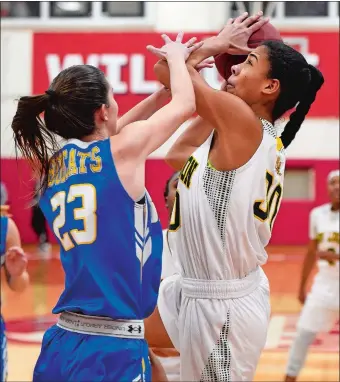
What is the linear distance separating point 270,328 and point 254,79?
632cm

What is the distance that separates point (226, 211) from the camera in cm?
381

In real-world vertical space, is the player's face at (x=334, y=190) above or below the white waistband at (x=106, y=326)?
below

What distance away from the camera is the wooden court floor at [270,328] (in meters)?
7.80

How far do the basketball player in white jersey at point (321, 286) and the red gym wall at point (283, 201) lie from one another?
407 inches

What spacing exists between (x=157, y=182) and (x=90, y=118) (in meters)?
15.4

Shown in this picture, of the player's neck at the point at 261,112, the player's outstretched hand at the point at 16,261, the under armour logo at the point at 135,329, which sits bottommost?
the player's outstretched hand at the point at 16,261

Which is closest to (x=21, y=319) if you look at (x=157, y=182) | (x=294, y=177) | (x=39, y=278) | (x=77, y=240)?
(x=39, y=278)

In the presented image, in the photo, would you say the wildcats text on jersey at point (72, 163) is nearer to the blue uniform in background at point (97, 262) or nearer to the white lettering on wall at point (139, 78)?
the blue uniform in background at point (97, 262)

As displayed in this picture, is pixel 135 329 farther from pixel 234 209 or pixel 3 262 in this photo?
pixel 3 262

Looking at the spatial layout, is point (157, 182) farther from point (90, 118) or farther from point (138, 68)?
point (90, 118)

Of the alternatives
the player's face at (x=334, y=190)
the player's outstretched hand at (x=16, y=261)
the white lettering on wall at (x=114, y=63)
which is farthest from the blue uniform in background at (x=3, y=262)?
the white lettering on wall at (x=114, y=63)

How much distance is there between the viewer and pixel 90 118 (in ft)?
10.6

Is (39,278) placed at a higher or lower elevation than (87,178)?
lower

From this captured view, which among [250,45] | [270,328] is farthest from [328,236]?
[250,45]
